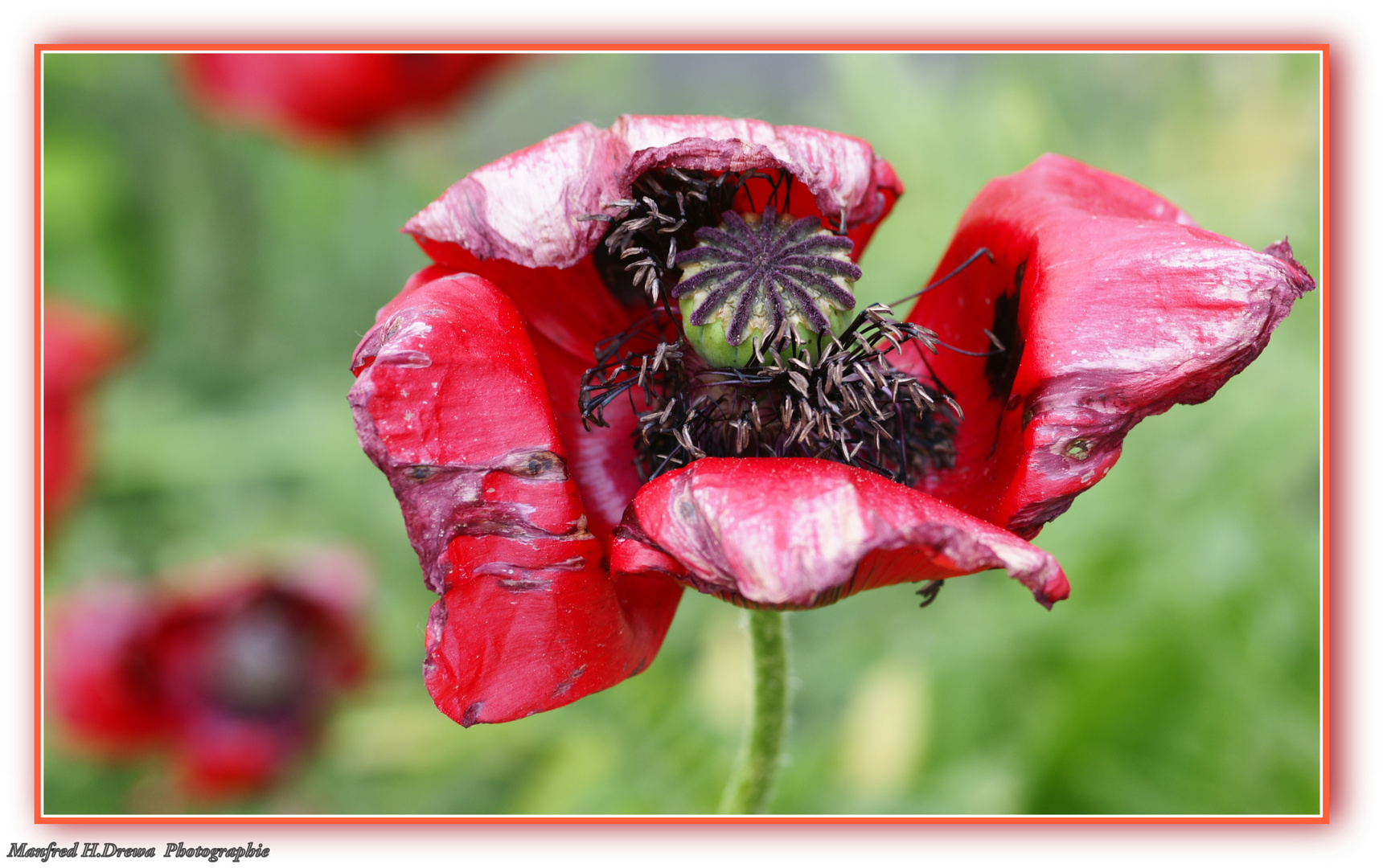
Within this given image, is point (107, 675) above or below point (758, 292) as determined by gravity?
below

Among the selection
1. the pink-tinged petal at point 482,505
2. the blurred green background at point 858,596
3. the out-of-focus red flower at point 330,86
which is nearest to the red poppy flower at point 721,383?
the pink-tinged petal at point 482,505

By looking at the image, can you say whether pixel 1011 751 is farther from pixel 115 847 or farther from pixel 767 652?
pixel 115 847

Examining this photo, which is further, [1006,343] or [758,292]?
[1006,343]

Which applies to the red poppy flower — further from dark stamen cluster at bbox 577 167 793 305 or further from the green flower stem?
the green flower stem

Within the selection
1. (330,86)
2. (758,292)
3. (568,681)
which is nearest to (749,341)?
(758,292)

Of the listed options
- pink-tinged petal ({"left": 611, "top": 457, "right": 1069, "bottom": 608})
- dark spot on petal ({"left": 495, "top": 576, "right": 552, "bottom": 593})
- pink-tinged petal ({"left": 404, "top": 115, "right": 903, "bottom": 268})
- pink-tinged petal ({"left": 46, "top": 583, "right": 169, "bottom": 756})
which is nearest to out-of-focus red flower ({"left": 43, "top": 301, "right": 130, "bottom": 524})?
pink-tinged petal ({"left": 46, "top": 583, "right": 169, "bottom": 756})

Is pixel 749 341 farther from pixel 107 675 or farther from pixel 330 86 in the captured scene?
pixel 330 86

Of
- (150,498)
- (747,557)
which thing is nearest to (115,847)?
(747,557)
